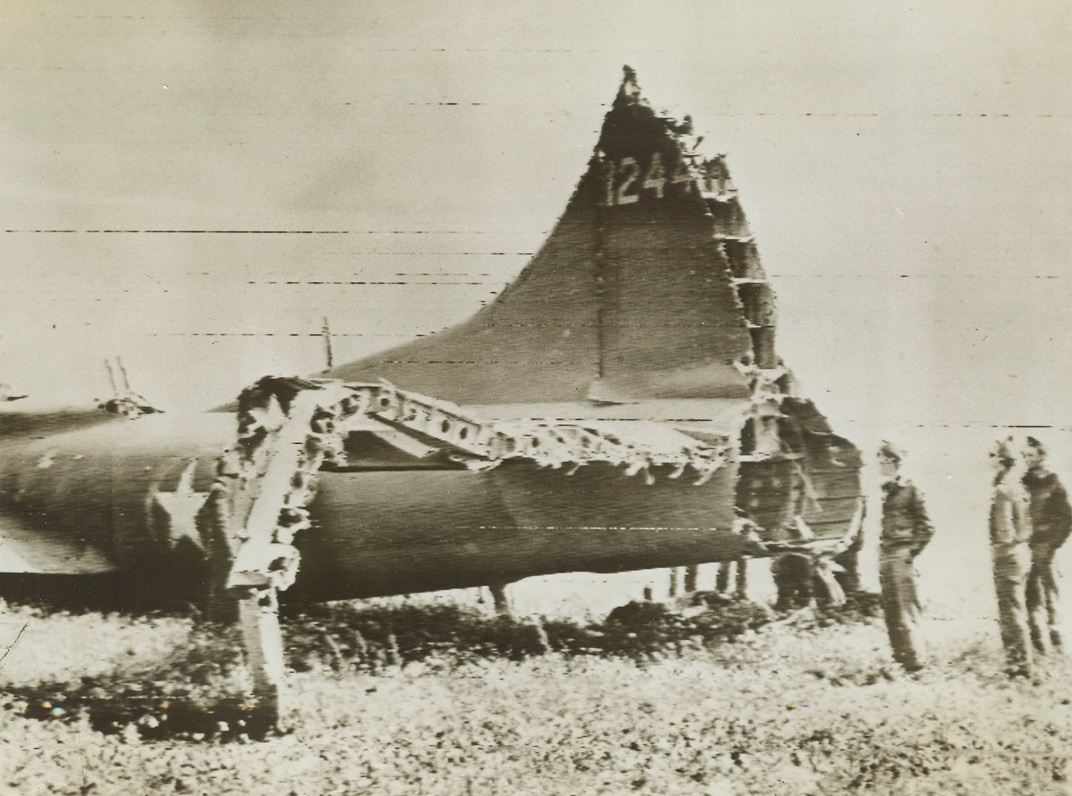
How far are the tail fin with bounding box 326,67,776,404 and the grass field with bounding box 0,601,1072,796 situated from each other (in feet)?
1.58

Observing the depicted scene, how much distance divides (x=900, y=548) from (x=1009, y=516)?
0.76 ft

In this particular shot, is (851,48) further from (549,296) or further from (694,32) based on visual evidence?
(549,296)

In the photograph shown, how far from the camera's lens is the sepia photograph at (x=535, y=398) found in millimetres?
1640

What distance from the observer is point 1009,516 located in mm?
1687

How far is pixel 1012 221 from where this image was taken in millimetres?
1653

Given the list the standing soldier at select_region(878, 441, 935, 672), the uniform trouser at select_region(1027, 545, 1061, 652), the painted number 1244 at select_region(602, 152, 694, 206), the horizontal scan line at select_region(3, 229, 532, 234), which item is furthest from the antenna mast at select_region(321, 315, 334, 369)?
the uniform trouser at select_region(1027, 545, 1061, 652)

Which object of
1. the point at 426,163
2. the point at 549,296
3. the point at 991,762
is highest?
the point at 426,163

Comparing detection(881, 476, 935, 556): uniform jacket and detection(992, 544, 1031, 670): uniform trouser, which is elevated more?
detection(881, 476, 935, 556): uniform jacket

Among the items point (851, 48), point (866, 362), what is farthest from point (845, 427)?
point (851, 48)

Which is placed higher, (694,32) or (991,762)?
(694,32)

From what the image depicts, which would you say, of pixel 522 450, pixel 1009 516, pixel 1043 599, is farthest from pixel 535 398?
pixel 1043 599

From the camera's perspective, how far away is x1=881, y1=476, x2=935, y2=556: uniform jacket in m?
1.69

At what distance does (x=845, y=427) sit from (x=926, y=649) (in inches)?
19.4

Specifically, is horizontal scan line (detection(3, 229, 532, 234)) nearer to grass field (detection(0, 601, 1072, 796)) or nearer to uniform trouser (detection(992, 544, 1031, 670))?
grass field (detection(0, 601, 1072, 796))
